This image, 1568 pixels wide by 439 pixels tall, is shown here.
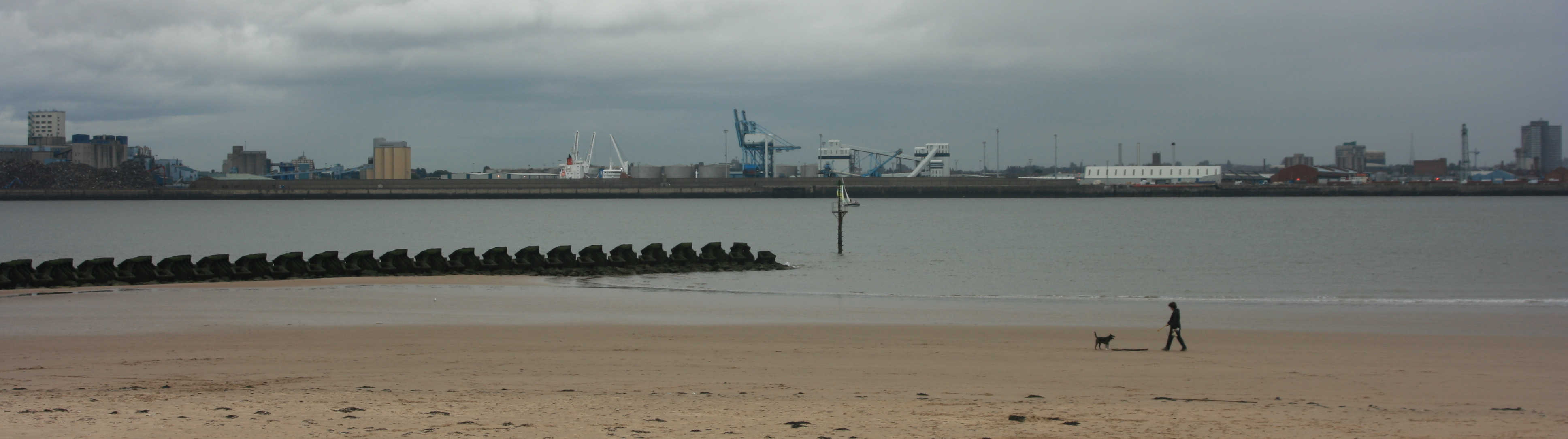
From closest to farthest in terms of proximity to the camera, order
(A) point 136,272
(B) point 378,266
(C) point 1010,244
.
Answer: (A) point 136,272 → (B) point 378,266 → (C) point 1010,244

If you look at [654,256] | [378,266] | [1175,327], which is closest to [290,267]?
[378,266]

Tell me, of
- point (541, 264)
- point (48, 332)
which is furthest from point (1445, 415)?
point (541, 264)

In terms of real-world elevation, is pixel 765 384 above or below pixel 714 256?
below

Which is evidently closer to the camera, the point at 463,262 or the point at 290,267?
the point at 290,267

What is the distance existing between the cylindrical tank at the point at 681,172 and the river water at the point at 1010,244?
103 ft

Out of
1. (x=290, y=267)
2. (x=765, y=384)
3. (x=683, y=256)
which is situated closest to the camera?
(x=765, y=384)

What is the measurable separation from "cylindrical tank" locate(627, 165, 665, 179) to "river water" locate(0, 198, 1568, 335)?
114 ft

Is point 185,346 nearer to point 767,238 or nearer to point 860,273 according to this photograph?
point 860,273

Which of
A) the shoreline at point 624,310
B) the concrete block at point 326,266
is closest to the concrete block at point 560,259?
the shoreline at point 624,310

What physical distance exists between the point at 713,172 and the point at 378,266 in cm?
12269

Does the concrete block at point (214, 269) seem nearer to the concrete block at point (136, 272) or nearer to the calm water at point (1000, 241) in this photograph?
the concrete block at point (136, 272)

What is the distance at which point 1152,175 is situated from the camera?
6403 inches

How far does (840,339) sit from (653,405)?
20.3 ft

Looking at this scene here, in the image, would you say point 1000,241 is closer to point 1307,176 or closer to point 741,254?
point 741,254
